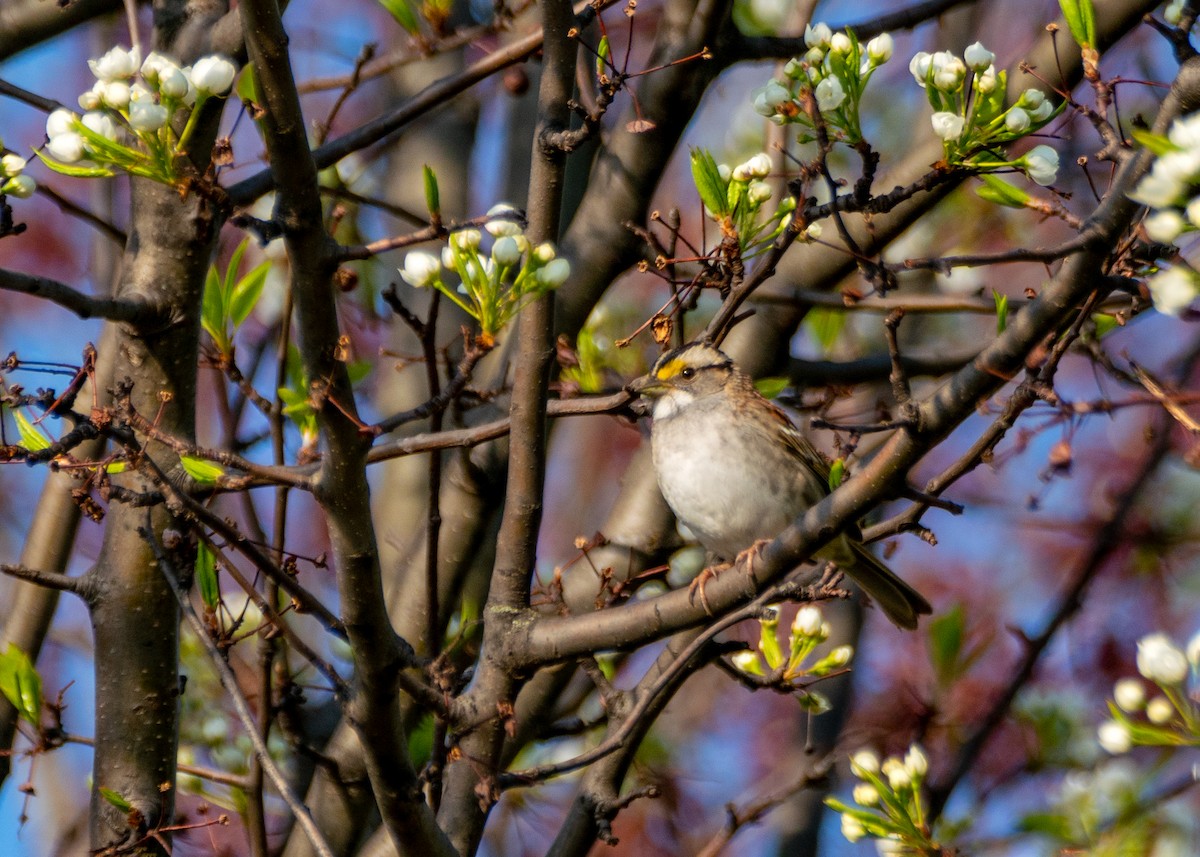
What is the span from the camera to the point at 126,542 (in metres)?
3.64

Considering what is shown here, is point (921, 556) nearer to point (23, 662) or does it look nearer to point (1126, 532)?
point (1126, 532)

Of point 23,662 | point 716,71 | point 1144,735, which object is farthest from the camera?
point 716,71

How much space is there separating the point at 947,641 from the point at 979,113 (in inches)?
75.9

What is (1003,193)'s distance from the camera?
2389mm

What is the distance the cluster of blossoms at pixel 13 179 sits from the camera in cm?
255

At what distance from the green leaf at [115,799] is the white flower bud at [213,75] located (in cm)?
183

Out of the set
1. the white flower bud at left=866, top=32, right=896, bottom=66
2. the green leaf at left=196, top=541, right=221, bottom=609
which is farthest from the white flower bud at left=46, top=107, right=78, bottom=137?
the white flower bud at left=866, top=32, right=896, bottom=66

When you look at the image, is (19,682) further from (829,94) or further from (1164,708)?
(1164,708)

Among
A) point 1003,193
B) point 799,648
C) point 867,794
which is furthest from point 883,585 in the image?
point 1003,193

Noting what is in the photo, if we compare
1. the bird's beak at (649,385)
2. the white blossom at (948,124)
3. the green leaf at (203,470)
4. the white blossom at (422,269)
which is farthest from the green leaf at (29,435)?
the white blossom at (948,124)

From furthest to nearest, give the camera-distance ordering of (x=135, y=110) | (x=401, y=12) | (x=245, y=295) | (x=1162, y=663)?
1. (x=401, y=12)
2. (x=245, y=295)
3. (x=135, y=110)
4. (x=1162, y=663)

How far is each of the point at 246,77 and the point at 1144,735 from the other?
2013mm

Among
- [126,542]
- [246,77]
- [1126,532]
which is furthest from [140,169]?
[1126,532]

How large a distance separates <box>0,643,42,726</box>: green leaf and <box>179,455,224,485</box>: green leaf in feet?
2.49
